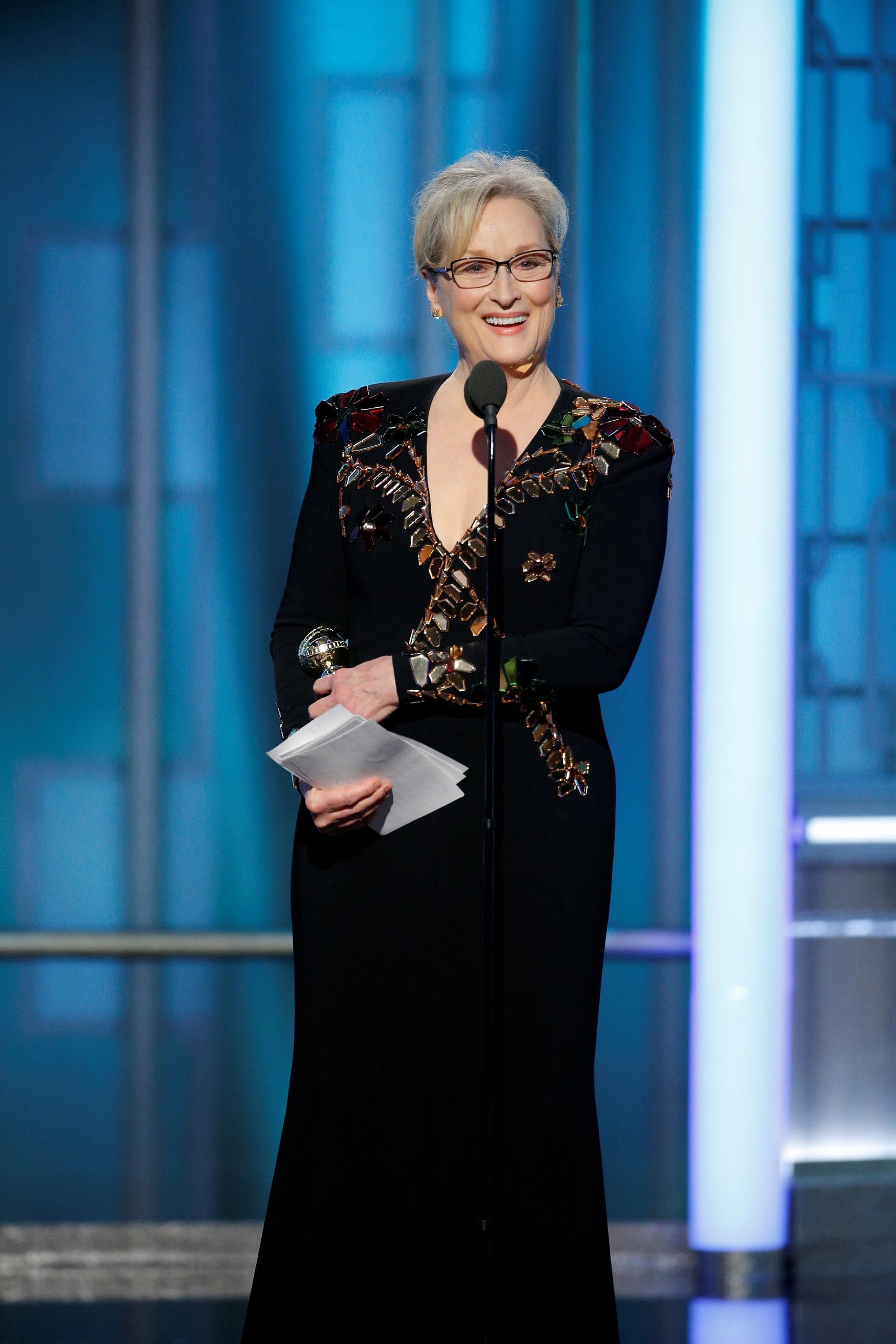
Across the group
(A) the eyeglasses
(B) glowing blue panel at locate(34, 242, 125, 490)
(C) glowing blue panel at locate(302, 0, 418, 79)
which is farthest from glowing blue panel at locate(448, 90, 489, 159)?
(A) the eyeglasses

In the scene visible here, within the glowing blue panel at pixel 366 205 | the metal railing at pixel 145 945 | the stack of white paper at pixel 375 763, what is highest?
the glowing blue panel at pixel 366 205

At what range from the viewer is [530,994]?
1.84m

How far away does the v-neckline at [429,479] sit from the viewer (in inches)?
73.6

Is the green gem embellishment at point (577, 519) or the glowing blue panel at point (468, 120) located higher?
the glowing blue panel at point (468, 120)

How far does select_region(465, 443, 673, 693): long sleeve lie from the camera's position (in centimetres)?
179

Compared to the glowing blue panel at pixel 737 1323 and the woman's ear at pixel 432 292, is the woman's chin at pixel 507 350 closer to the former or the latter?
the woman's ear at pixel 432 292

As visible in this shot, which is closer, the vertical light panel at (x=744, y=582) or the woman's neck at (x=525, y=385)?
the woman's neck at (x=525, y=385)

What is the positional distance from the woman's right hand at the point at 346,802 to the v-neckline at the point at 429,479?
32 cm

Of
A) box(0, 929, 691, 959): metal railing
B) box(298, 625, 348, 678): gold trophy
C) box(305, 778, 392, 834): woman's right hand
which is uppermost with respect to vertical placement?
box(298, 625, 348, 678): gold trophy

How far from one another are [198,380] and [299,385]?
0.67ft

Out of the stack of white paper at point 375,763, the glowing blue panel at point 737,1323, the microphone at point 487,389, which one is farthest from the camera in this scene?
the glowing blue panel at point 737,1323

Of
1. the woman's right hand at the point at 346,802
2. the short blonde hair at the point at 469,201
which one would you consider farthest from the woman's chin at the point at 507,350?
the woman's right hand at the point at 346,802

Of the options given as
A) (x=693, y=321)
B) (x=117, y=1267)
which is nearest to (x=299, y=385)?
(x=693, y=321)

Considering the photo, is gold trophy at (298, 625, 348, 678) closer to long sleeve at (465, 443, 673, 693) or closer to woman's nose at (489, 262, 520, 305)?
long sleeve at (465, 443, 673, 693)
